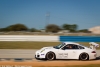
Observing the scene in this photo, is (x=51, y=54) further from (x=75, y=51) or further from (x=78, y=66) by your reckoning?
(x=78, y=66)

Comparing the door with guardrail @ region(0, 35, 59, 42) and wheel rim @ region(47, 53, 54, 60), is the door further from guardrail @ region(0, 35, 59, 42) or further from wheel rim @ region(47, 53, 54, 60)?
guardrail @ region(0, 35, 59, 42)

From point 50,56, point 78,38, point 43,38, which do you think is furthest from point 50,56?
point 78,38

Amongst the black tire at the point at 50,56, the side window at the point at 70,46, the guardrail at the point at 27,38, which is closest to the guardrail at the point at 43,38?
the guardrail at the point at 27,38

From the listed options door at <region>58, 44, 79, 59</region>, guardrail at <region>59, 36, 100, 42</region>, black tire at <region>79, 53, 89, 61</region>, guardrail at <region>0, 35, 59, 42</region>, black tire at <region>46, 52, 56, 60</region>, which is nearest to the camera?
black tire at <region>46, 52, 56, 60</region>

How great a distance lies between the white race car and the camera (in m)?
10.1

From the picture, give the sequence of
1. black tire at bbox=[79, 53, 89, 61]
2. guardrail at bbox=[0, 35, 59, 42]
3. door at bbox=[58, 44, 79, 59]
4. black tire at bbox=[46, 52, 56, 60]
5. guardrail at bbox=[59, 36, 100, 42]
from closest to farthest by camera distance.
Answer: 1. black tire at bbox=[46, 52, 56, 60]
2. door at bbox=[58, 44, 79, 59]
3. black tire at bbox=[79, 53, 89, 61]
4. guardrail at bbox=[0, 35, 59, 42]
5. guardrail at bbox=[59, 36, 100, 42]

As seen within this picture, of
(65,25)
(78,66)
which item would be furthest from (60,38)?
(65,25)

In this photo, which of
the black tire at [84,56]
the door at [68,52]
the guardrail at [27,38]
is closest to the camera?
the door at [68,52]

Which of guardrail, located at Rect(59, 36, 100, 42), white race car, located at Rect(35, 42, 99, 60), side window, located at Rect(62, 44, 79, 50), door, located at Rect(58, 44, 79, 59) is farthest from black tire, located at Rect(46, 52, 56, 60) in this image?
guardrail, located at Rect(59, 36, 100, 42)

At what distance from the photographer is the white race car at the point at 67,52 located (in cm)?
1010

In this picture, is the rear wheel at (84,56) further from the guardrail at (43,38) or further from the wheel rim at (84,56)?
the guardrail at (43,38)

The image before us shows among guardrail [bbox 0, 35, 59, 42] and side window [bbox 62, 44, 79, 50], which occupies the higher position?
guardrail [bbox 0, 35, 59, 42]

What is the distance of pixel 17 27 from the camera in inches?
3056

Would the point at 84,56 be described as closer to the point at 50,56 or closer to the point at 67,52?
the point at 67,52
